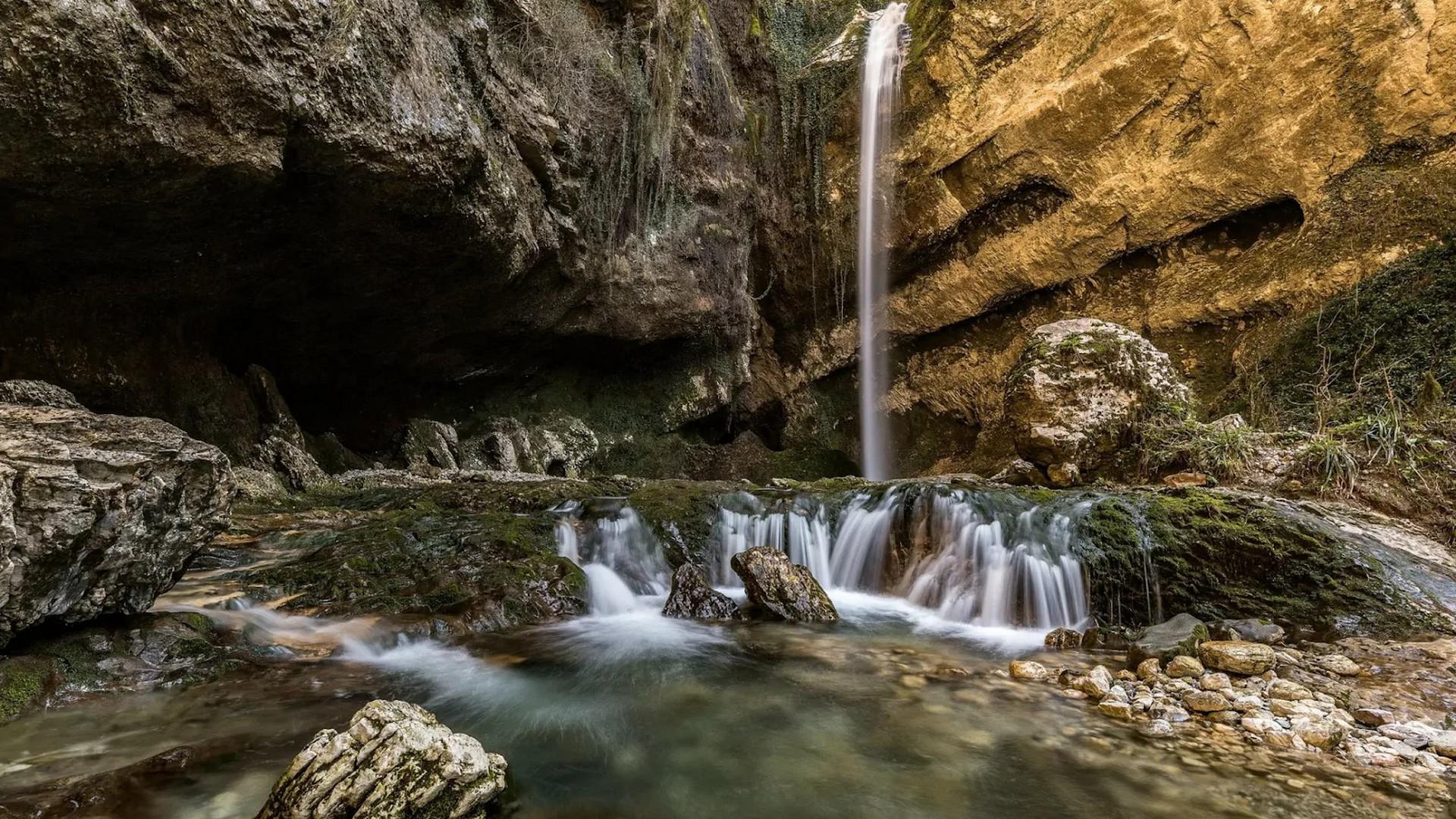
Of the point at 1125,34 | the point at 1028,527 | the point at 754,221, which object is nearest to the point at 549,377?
the point at 754,221

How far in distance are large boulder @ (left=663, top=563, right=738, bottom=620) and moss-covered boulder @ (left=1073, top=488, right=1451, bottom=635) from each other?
2404mm

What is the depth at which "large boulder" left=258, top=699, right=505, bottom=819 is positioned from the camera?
5.38ft

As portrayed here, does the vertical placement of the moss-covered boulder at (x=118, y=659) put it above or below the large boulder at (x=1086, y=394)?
below

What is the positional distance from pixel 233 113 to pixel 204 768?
14.0 ft

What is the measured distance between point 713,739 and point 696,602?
5.97 feet

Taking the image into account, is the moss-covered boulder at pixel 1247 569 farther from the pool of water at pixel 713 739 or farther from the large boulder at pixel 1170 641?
the pool of water at pixel 713 739

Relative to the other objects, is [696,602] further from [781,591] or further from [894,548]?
[894,548]

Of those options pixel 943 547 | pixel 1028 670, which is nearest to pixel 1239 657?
Result: pixel 1028 670

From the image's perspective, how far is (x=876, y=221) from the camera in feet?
39.0

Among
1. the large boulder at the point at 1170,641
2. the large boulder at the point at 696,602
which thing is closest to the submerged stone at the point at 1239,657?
the large boulder at the point at 1170,641

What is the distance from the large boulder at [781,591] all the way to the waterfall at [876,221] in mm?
7448

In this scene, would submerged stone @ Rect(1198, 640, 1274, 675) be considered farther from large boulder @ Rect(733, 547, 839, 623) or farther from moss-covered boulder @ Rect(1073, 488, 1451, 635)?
large boulder @ Rect(733, 547, 839, 623)

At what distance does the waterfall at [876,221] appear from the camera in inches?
460

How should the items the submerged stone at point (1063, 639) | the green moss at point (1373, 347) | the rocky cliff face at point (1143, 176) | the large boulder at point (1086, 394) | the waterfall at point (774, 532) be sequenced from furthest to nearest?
1. the rocky cliff face at point (1143, 176)
2. the large boulder at point (1086, 394)
3. the green moss at point (1373, 347)
4. the waterfall at point (774, 532)
5. the submerged stone at point (1063, 639)
